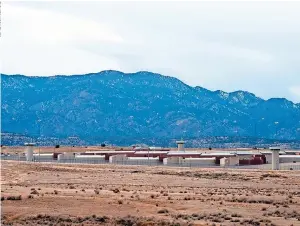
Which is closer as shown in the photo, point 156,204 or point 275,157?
point 156,204

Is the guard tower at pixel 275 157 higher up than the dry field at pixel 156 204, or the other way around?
the guard tower at pixel 275 157

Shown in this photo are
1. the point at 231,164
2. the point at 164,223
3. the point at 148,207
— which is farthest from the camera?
the point at 231,164

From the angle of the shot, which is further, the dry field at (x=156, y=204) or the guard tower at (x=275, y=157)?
the guard tower at (x=275, y=157)

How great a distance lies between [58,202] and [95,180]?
26373 millimetres

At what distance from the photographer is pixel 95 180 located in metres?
70.1

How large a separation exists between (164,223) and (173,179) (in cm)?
3835

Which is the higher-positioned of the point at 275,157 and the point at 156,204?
the point at 275,157

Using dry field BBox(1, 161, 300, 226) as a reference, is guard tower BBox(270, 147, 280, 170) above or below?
above

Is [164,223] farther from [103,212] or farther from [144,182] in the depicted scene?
[144,182]

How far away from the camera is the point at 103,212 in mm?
40000

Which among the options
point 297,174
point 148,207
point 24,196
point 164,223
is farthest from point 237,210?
point 297,174

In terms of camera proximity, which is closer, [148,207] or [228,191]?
[148,207]

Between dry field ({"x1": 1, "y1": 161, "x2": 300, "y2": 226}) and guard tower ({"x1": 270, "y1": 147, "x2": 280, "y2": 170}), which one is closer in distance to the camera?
dry field ({"x1": 1, "y1": 161, "x2": 300, "y2": 226})

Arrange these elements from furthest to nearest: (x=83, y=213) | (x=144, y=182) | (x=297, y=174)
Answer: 1. (x=297, y=174)
2. (x=144, y=182)
3. (x=83, y=213)
